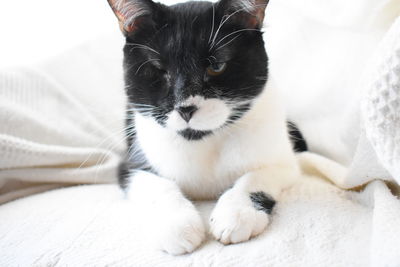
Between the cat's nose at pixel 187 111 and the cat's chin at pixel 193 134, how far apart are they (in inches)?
2.8

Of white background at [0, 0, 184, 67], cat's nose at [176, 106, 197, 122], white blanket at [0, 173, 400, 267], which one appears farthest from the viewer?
white background at [0, 0, 184, 67]

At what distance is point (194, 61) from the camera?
3.11 ft

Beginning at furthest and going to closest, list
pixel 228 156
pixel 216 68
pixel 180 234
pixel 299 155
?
pixel 299 155 → pixel 228 156 → pixel 216 68 → pixel 180 234

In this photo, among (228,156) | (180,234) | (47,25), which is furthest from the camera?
(47,25)

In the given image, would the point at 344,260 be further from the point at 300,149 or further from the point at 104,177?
the point at 104,177

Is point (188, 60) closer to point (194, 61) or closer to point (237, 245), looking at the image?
point (194, 61)

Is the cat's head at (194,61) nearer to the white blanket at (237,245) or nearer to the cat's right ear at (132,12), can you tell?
the cat's right ear at (132,12)

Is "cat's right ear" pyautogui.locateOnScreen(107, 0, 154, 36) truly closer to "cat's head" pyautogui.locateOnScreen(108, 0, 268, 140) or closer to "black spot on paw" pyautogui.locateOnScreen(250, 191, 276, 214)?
"cat's head" pyautogui.locateOnScreen(108, 0, 268, 140)

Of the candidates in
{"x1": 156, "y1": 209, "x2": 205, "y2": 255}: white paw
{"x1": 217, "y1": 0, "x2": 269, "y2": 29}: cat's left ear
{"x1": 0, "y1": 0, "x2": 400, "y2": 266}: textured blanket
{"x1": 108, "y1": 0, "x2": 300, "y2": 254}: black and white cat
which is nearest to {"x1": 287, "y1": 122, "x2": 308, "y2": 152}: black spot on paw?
{"x1": 0, "y1": 0, "x2": 400, "y2": 266}: textured blanket

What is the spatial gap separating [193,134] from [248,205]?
229mm

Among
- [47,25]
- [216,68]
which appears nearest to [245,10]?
[216,68]

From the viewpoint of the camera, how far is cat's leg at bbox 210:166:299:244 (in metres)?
0.86

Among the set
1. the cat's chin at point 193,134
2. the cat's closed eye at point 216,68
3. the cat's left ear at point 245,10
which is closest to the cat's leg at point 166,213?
the cat's chin at point 193,134

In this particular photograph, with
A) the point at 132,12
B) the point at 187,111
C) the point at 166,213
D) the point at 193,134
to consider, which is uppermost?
the point at 132,12
